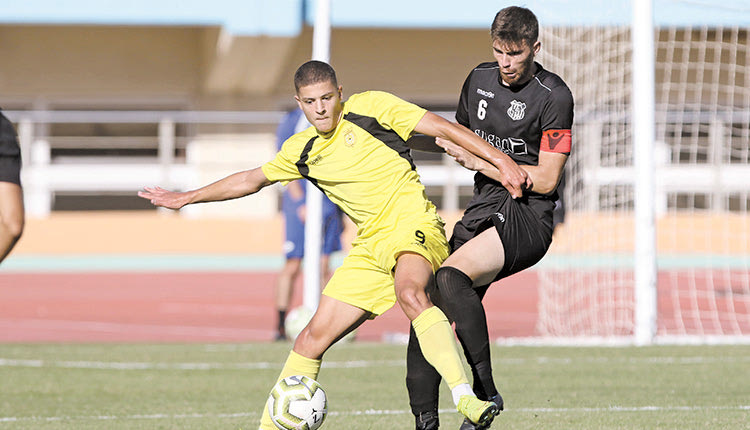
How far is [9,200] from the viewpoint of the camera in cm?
473

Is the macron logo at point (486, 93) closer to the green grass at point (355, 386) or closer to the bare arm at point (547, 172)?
the bare arm at point (547, 172)

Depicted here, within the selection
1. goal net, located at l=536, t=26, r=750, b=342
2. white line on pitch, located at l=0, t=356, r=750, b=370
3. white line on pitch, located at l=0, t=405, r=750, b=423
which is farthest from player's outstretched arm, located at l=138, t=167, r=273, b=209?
goal net, located at l=536, t=26, r=750, b=342

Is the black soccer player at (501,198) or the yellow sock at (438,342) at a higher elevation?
the black soccer player at (501,198)

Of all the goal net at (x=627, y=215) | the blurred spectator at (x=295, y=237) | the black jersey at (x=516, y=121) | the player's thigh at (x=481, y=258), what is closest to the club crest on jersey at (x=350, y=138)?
the black jersey at (x=516, y=121)

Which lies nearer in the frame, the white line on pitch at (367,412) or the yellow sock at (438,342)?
the yellow sock at (438,342)

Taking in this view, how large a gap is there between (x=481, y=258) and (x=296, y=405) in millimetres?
1031

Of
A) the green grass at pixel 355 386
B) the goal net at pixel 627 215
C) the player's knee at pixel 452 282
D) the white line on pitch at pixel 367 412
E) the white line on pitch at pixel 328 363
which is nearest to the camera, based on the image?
the player's knee at pixel 452 282

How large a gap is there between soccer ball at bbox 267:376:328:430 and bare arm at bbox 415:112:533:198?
1.23 m

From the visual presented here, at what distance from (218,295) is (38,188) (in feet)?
12.7

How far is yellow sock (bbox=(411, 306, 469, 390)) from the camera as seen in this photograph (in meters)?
4.51

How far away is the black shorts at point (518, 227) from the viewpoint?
4898mm

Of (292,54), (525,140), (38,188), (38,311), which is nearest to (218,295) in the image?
(38,311)

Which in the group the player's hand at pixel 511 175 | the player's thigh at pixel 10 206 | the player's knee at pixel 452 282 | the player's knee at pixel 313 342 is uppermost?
the player's hand at pixel 511 175

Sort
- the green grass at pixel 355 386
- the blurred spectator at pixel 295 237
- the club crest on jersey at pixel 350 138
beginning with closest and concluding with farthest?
the club crest on jersey at pixel 350 138
the green grass at pixel 355 386
the blurred spectator at pixel 295 237
